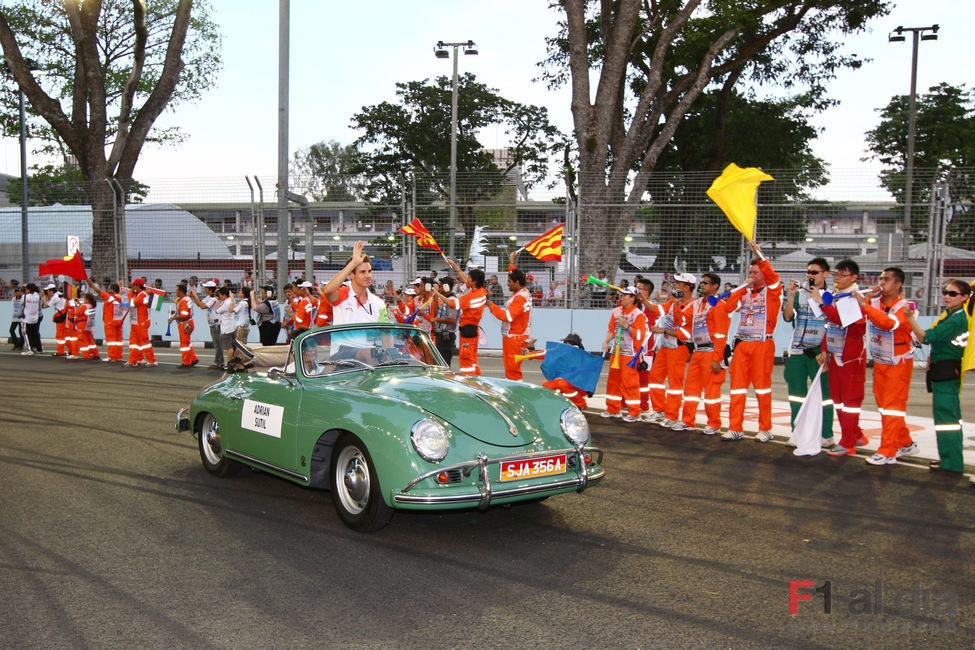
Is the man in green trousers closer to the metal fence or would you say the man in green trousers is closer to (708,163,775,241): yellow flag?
(708,163,775,241): yellow flag

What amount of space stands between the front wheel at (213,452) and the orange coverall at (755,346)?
4781 millimetres

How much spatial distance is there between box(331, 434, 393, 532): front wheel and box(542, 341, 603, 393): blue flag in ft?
15.1

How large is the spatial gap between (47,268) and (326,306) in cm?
950

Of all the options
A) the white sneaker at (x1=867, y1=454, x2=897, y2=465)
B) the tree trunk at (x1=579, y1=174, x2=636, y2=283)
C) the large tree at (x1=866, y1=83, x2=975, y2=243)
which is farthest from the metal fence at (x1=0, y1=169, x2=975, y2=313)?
the large tree at (x1=866, y1=83, x2=975, y2=243)

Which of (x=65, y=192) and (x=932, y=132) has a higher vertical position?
(x=932, y=132)

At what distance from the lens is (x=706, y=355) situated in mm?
8312

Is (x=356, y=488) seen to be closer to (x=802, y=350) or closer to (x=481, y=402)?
(x=481, y=402)

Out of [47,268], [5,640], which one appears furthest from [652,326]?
[47,268]

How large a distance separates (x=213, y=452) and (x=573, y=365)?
4.46 meters

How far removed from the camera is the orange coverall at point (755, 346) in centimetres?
766

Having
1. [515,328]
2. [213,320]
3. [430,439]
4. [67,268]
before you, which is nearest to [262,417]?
[430,439]

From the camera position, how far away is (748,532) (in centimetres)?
491

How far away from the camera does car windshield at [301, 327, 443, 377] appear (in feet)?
18.1

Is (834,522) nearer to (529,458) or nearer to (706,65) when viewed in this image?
(529,458)
